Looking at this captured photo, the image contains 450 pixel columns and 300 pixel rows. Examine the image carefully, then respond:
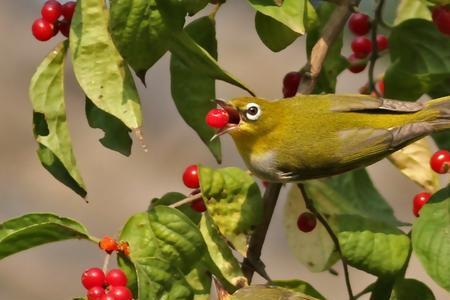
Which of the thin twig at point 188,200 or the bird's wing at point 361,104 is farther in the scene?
the bird's wing at point 361,104

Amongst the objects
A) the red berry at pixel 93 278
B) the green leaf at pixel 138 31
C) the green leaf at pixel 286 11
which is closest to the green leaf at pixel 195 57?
the green leaf at pixel 138 31

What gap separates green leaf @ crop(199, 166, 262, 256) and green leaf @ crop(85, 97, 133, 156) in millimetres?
192

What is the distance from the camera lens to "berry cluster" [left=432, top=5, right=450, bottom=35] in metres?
2.89

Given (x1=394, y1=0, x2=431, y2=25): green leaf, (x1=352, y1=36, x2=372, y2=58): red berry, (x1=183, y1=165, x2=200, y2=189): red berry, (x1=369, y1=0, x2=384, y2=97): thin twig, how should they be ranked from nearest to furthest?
1. (x1=183, y1=165, x2=200, y2=189): red berry
2. (x1=369, y1=0, x2=384, y2=97): thin twig
3. (x1=394, y1=0, x2=431, y2=25): green leaf
4. (x1=352, y1=36, x2=372, y2=58): red berry

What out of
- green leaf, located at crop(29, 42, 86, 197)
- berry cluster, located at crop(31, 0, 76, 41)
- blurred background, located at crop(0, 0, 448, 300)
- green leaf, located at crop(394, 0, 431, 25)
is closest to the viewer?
green leaf, located at crop(29, 42, 86, 197)

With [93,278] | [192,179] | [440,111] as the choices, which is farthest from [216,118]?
[440,111]

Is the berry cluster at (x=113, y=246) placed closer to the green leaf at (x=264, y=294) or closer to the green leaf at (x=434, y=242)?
the green leaf at (x=264, y=294)

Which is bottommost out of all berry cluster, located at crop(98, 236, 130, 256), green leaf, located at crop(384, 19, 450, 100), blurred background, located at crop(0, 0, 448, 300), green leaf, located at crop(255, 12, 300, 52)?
blurred background, located at crop(0, 0, 448, 300)

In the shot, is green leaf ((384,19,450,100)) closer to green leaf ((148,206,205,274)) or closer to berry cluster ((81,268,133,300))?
green leaf ((148,206,205,274))

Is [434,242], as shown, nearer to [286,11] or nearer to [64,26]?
[286,11]

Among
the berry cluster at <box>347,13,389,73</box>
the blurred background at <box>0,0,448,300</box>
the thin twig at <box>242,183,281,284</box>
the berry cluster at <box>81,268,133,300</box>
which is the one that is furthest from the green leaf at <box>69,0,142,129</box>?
the blurred background at <box>0,0,448,300</box>

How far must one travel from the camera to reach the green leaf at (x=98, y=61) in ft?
7.87

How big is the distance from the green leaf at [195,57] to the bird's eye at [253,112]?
0.62 metres

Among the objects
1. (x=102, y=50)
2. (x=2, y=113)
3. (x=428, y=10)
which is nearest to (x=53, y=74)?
(x=102, y=50)
